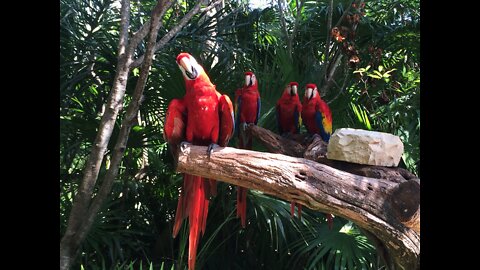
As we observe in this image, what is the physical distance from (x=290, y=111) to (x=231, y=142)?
1.41 feet

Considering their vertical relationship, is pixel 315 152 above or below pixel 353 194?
above

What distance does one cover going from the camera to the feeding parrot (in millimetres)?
2582

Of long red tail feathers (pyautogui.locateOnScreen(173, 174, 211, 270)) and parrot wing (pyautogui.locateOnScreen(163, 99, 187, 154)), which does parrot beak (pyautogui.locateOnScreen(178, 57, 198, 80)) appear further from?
long red tail feathers (pyautogui.locateOnScreen(173, 174, 211, 270))

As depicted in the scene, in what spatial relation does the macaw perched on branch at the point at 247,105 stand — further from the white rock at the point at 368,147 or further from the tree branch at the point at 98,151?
the white rock at the point at 368,147

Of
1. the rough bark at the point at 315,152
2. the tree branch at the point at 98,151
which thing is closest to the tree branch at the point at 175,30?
the tree branch at the point at 98,151

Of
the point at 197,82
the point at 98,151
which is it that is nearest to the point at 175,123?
the point at 197,82

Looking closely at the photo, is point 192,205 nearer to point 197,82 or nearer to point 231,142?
point 197,82

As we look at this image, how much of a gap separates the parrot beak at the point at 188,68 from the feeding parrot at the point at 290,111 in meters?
0.71

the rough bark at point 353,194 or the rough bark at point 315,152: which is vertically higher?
the rough bark at point 315,152

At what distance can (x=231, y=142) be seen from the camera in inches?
112

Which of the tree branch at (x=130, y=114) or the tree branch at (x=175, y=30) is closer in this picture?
the tree branch at (x=130, y=114)

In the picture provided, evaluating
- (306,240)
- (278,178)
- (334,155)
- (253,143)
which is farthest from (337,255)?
(278,178)

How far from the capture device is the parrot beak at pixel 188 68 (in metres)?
2.01

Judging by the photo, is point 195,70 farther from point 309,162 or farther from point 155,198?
point 155,198
